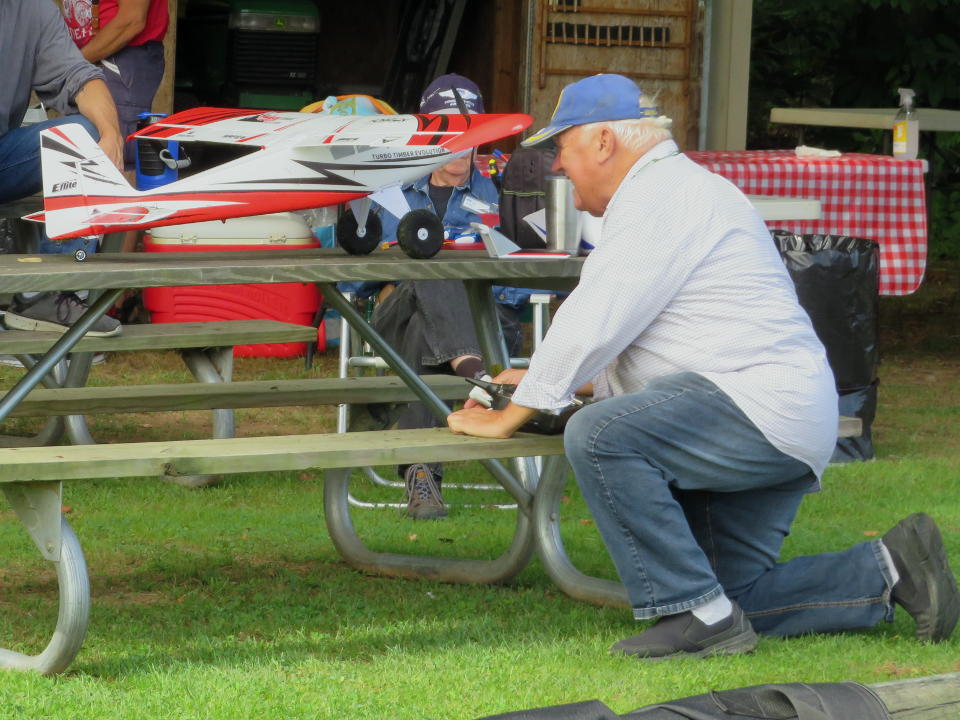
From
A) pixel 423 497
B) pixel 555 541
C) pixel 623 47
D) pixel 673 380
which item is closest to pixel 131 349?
pixel 423 497

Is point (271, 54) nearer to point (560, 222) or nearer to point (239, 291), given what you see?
point (239, 291)

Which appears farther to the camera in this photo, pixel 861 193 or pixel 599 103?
pixel 861 193

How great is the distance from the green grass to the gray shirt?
1314 mm

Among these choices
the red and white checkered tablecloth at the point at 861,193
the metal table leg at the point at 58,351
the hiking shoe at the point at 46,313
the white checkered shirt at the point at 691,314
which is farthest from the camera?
the red and white checkered tablecloth at the point at 861,193

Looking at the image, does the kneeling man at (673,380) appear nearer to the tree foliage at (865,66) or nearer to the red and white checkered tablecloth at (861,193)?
the red and white checkered tablecloth at (861,193)

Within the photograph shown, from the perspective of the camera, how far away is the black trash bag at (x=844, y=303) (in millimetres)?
5672

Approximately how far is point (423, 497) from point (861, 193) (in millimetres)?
2730

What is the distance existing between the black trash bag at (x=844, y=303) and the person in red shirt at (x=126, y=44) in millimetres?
3274

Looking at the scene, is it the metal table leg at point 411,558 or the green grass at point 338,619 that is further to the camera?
the metal table leg at point 411,558

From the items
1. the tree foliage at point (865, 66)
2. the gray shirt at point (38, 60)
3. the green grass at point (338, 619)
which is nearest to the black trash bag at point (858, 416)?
the green grass at point (338, 619)

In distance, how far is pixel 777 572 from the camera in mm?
3512

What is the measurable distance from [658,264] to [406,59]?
358 inches

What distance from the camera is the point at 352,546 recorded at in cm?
427

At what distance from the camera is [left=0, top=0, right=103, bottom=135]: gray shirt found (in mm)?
4918
